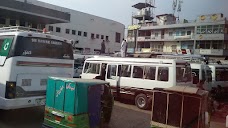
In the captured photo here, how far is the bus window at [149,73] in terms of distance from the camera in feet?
33.4

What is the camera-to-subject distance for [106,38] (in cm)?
5172

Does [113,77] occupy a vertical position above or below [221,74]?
below

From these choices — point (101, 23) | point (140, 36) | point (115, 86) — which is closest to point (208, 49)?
point (140, 36)

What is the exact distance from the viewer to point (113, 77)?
1155 centimetres

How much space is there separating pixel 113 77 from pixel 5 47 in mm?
5980

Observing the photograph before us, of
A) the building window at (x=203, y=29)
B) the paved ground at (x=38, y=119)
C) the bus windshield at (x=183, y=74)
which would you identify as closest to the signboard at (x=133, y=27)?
the building window at (x=203, y=29)

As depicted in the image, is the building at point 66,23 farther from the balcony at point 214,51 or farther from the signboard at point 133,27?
the balcony at point 214,51

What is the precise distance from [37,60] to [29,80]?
584 millimetres

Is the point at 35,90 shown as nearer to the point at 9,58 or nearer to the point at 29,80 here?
the point at 29,80

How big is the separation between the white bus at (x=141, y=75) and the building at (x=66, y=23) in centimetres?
723

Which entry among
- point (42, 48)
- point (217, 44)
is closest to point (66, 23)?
point (217, 44)

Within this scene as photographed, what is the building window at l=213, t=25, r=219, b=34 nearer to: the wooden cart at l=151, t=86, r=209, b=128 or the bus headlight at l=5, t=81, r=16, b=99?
the wooden cart at l=151, t=86, r=209, b=128

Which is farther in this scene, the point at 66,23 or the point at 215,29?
the point at 66,23

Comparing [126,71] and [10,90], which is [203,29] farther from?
[10,90]
